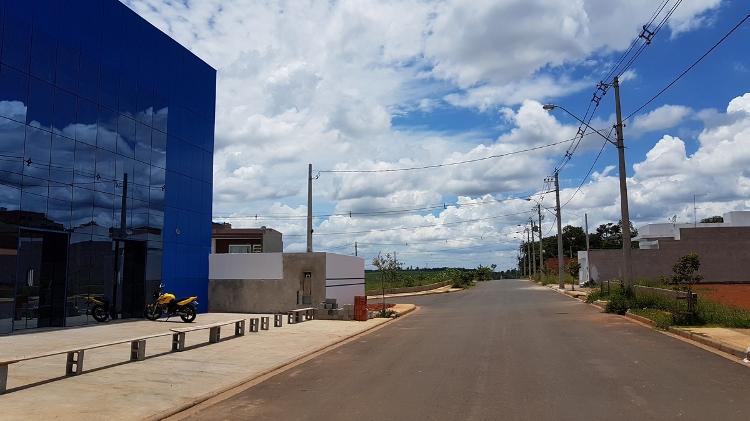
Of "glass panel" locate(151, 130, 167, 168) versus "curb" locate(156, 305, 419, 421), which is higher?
"glass panel" locate(151, 130, 167, 168)

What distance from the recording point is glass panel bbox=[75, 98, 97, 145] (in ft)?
68.7

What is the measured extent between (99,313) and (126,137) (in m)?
6.94

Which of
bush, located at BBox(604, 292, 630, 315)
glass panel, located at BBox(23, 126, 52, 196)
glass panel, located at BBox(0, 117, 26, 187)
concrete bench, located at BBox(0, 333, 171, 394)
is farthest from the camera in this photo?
bush, located at BBox(604, 292, 630, 315)

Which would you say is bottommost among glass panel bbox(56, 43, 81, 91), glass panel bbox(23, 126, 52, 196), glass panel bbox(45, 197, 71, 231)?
glass panel bbox(45, 197, 71, 231)

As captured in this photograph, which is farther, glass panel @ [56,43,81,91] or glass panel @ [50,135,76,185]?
glass panel @ [56,43,81,91]

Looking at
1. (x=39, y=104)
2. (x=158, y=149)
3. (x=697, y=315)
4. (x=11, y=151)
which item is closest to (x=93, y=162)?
(x=39, y=104)

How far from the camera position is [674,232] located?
79.9 metres

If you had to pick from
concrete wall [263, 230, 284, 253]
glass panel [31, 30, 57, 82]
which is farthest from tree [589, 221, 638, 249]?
glass panel [31, 30, 57, 82]

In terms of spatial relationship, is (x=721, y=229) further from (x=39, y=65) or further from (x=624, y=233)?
(x=39, y=65)

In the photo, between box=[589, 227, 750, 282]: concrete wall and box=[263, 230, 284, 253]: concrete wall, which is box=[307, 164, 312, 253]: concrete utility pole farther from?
box=[589, 227, 750, 282]: concrete wall

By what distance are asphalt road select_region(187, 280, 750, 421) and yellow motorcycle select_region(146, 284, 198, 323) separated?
9095 mm

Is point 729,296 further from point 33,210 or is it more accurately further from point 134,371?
point 33,210

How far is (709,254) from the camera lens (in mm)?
57875

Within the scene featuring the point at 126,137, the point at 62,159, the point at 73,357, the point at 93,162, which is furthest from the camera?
A: the point at 126,137
